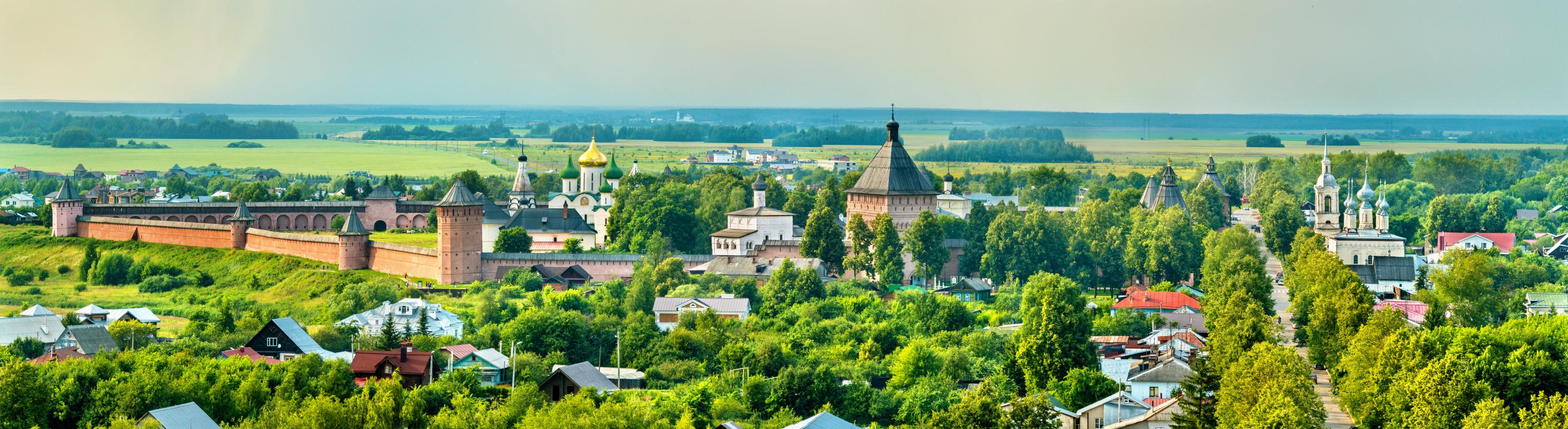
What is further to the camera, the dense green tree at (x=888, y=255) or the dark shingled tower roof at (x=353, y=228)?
the dark shingled tower roof at (x=353, y=228)

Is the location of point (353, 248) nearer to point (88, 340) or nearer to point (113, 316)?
point (113, 316)

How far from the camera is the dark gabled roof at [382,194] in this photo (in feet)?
261

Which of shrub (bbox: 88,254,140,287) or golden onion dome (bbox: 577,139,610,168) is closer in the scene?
shrub (bbox: 88,254,140,287)

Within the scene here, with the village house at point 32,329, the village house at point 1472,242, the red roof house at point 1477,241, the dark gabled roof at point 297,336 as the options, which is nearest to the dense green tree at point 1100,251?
the village house at point 1472,242

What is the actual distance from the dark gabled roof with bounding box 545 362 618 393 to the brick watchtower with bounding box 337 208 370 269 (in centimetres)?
2500

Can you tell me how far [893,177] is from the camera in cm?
5953

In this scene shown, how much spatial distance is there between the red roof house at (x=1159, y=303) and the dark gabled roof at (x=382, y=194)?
36877 mm

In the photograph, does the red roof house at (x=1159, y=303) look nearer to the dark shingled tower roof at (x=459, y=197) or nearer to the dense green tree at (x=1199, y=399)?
the dense green tree at (x=1199, y=399)

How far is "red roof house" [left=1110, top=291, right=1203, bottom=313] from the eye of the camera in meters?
48.0

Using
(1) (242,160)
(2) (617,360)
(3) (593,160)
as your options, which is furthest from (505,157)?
(2) (617,360)

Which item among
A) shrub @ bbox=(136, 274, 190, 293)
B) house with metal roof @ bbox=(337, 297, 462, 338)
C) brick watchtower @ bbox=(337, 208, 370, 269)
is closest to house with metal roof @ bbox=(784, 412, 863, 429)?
house with metal roof @ bbox=(337, 297, 462, 338)

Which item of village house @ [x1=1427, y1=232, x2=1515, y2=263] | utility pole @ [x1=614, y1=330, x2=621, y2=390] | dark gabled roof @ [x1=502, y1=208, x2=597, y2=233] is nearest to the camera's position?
utility pole @ [x1=614, y1=330, x2=621, y2=390]

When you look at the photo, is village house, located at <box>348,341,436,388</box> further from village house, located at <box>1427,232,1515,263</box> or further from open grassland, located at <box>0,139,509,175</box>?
open grassland, located at <box>0,139,509,175</box>

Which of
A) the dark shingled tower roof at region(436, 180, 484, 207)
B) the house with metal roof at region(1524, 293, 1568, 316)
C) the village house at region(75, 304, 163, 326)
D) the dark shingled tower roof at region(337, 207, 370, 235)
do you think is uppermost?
the dark shingled tower roof at region(436, 180, 484, 207)
